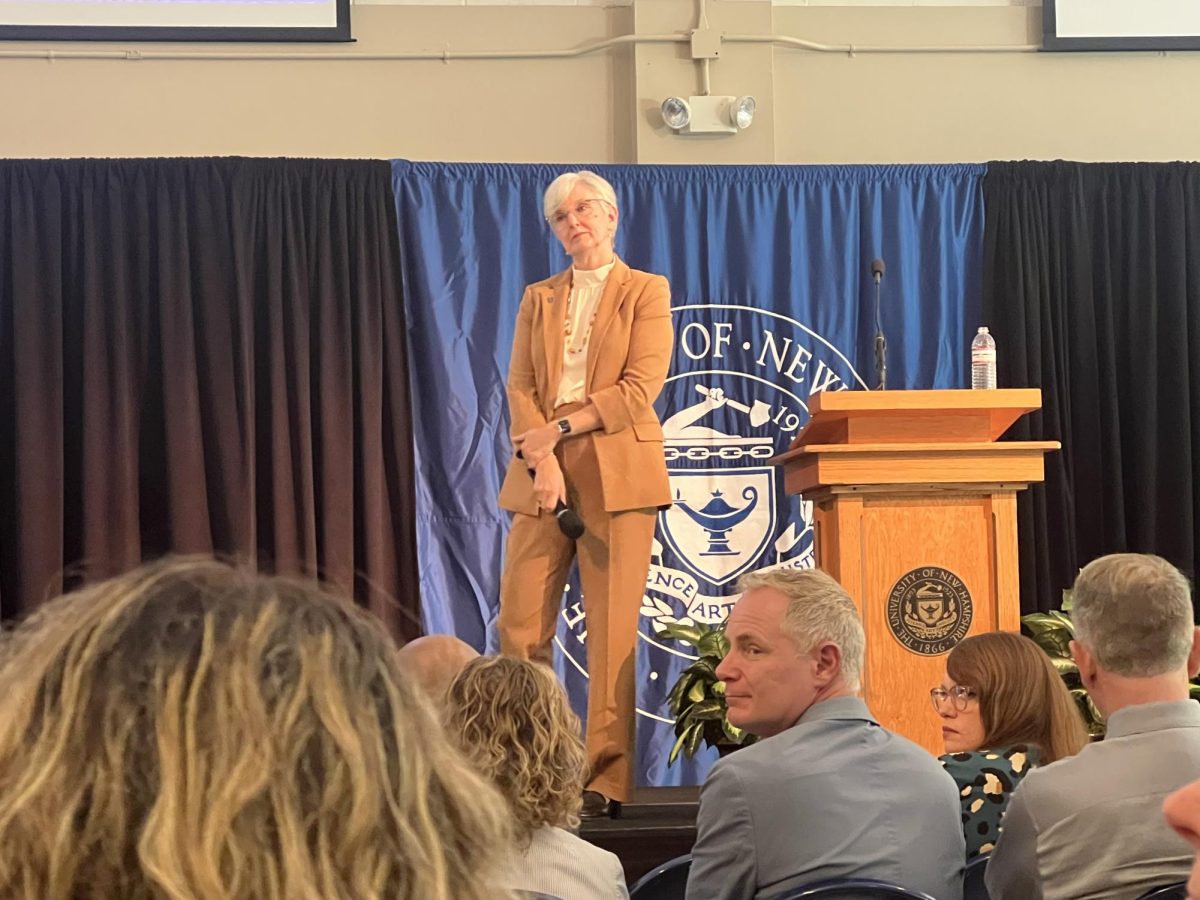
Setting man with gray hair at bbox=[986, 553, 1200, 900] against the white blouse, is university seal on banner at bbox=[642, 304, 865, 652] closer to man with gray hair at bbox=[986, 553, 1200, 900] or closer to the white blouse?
the white blouse

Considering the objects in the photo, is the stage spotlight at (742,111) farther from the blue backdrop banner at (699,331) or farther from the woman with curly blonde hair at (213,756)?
the woman with curly blonde hair at (213,756)

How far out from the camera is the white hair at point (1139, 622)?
2.10m

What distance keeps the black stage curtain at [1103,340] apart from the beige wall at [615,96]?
347 mm

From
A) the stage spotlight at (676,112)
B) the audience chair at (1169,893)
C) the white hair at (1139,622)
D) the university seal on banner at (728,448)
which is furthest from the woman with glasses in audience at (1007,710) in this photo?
the stage spotlight at (676,112)

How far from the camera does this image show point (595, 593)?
402 cm

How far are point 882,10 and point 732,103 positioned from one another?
35.5 inches

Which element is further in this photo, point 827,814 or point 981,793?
point 981,793

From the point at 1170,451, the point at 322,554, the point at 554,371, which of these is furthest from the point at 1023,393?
the point at 322,554

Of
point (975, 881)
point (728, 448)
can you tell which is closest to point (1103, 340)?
point (728, 448)

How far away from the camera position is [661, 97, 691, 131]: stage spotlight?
20.6 feet

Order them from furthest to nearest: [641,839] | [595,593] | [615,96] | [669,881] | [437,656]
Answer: [615,96], [595,593], [641,839], [437,656], [669,881]

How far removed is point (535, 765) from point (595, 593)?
2.10m

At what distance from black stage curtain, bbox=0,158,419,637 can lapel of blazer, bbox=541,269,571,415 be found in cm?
199

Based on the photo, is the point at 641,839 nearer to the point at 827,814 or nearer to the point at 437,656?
the point at 437,656
